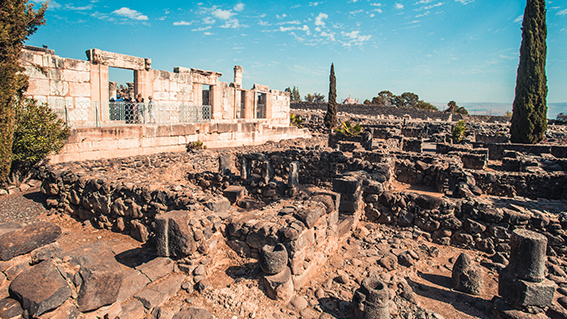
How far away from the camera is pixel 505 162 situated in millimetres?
13695

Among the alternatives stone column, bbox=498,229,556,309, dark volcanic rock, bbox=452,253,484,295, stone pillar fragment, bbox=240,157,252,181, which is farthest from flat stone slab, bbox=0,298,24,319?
stone pillar fragment, bbox=240,157,252,181

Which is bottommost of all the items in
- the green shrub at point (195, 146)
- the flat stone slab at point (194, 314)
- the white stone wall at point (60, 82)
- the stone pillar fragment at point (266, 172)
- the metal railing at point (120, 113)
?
the flat stone slab at point (194, 314)

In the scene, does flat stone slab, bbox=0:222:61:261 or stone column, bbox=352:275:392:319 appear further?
stone column, bbox=352:275:392:319

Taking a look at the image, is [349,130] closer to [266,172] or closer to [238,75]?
[238,75]

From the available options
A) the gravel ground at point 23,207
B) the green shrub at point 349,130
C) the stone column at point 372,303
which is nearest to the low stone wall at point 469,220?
A: the stone column at point 372,303

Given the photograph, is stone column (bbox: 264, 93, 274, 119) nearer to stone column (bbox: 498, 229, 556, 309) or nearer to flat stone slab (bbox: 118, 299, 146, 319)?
flat stone slab (bbox: 118, 299, 146, 319)

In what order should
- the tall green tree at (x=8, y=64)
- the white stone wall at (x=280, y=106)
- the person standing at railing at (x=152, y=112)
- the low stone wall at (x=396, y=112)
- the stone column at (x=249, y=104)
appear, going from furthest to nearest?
the low stone wall at (x=396, y=112) < the white stone wall at (x=280, y=106) < the stone column at (x=249, y=104) < the person standing at railing at (x=152, y=112) < the tall green tree at (x=8, y=64)

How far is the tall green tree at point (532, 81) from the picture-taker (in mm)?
22219

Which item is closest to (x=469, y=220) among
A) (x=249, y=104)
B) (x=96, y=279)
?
(x=96, y=279)

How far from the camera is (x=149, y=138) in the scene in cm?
1298

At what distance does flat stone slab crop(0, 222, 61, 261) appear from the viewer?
3.24 m

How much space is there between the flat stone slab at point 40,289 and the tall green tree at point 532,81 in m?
29.0

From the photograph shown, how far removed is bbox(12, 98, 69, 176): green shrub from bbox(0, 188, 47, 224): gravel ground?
1.00m

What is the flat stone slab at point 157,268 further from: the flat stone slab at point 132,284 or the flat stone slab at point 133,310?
the flat stone slab at point 133,310
